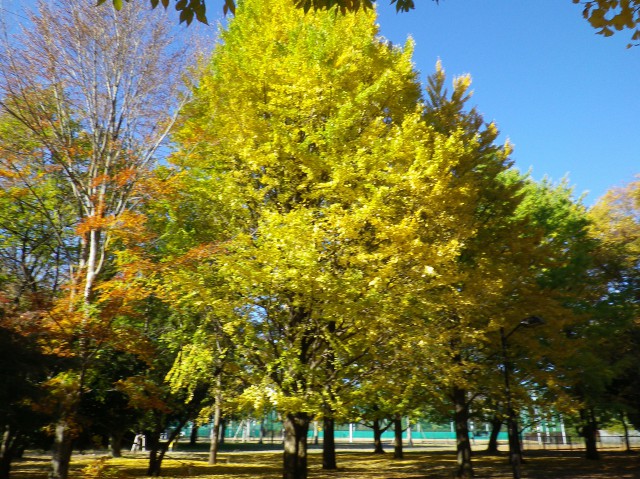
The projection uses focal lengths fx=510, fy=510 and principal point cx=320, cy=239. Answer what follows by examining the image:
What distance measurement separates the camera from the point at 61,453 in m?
9.08

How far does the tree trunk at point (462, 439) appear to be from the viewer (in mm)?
14086

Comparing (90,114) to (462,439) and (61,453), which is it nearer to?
(61,453)

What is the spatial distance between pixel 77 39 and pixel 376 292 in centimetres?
829

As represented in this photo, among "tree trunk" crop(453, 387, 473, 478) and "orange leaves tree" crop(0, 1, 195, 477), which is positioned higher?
"orange leaves tree" crop(0, 1, 195, 477)

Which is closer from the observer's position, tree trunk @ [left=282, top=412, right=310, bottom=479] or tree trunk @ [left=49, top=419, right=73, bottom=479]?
tree trunk @ [left=49, top=419, right=73, bottom=479]

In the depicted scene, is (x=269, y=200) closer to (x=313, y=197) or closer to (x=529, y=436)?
(x=313, y=197)

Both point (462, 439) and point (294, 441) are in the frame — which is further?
point (462, 439)

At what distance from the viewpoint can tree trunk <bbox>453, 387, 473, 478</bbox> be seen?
14.1m

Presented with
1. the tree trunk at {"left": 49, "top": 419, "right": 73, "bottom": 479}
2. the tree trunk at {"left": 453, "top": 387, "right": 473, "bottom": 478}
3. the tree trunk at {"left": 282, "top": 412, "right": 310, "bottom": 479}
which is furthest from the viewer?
the tree trunk at {"left": 453, "top": 387, "right": 473, "bottom": 478}

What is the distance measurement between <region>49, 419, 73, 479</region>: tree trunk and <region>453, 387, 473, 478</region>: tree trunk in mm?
9802

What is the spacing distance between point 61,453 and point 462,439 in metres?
10.4

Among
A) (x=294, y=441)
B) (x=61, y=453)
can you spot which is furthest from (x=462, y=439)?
(x=61, y=453)

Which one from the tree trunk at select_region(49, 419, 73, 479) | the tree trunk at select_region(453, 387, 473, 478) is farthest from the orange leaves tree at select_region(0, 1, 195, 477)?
the tree trunk at select_region(453, 387, 473, 478)

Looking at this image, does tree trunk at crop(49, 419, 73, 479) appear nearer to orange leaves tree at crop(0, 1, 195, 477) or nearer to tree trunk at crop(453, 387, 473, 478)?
orange leaves tree at crop(0, 1, 195, 477)
